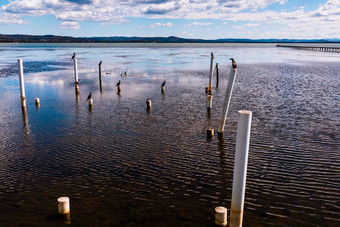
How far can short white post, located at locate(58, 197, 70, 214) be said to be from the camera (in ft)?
30.6

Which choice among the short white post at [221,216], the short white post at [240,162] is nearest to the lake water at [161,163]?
the short white post at [221,216]

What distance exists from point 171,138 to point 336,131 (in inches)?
396

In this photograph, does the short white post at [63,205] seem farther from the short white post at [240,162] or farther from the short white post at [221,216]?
the short white post at [240,162]

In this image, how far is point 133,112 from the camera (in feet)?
78.4

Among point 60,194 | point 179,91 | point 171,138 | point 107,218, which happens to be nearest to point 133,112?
point 171,138

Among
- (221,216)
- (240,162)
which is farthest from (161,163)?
(240,162)

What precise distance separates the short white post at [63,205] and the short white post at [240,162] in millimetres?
5094

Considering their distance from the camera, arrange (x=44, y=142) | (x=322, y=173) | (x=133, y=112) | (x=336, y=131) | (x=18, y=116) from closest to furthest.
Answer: (x=322, y=173) → (x=44, y=142) → (x=336, y=131) → (x=18, y=116) → (x=133, y=112)

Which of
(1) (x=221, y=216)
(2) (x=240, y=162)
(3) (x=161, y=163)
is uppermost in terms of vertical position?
(2) (x=240, y=162)

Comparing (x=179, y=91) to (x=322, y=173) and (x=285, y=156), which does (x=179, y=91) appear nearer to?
(x=285, y=156)

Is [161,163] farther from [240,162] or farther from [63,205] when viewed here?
[240,162]

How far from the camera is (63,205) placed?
9367mm

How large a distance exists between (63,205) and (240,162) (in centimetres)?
561

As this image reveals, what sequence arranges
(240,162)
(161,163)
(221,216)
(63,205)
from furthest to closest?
(161,163)
(63,205)
(221,216)
(240,162)
